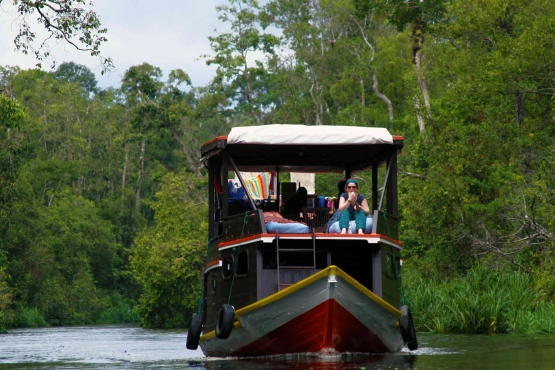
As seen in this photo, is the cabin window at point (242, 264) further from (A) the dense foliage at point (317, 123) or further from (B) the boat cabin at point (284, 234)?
(A) the dense foliage at point (317, 123)

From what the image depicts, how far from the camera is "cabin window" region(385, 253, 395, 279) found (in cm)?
1536

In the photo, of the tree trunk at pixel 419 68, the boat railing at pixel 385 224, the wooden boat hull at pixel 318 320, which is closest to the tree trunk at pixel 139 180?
the tree trunk at pixel 419 68

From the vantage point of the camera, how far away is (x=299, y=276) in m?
15.1

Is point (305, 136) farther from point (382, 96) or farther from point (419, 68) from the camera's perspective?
point (382, 96)

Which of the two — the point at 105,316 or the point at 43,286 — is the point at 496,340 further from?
the point at 105,316

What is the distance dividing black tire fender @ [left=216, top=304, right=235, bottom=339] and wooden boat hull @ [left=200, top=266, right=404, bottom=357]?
97 millimetres

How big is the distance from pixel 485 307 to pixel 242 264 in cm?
901

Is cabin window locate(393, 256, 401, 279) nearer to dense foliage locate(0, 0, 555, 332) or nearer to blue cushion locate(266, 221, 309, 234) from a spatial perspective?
blue cushion locate(266, 221, 309, 234)

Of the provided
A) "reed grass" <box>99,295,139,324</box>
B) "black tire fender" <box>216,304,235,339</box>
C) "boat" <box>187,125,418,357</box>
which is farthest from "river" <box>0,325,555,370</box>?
"reed grass" <box>99,295,139,324</box>

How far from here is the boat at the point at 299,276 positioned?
1417 centimetres

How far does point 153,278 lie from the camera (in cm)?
4347

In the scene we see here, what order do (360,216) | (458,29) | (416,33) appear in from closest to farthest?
1. (360,216)
2. (458,29)
3. (416,33)

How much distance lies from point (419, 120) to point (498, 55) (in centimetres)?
1084

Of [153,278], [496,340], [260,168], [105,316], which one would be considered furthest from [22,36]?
[105,316]
